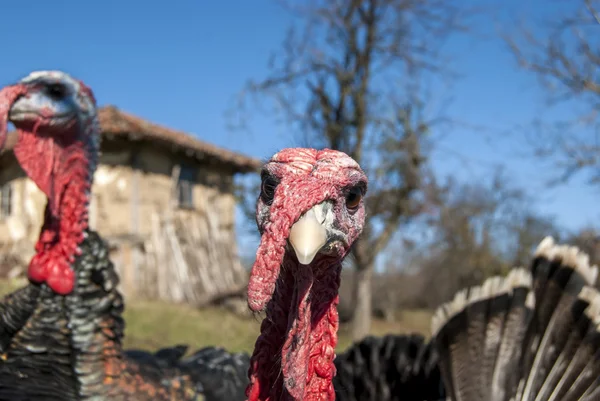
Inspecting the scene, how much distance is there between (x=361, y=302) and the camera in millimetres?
11492

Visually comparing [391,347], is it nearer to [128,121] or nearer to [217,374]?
[217,374]

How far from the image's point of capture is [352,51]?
11.5 m

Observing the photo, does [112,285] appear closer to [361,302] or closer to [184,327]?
[184,327]

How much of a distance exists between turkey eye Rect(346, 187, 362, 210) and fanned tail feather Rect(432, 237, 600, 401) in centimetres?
141

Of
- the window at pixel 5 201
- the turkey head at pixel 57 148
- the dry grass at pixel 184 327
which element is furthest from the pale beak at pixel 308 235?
the window at pixel 5 201

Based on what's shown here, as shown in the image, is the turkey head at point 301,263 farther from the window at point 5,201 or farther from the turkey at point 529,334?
the window at point 5,201

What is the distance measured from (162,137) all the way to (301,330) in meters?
15.3

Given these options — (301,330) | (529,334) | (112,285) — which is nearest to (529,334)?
(529,334)

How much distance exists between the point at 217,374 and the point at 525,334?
171 centimetres

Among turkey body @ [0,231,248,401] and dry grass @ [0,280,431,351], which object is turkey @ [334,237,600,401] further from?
dry grass @ [0,280,431,351]

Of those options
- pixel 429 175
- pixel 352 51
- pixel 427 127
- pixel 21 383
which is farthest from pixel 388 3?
pixel 21 383

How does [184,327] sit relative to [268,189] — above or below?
below

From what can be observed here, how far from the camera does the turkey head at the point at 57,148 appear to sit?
3.09m

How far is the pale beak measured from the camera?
1.53 m
